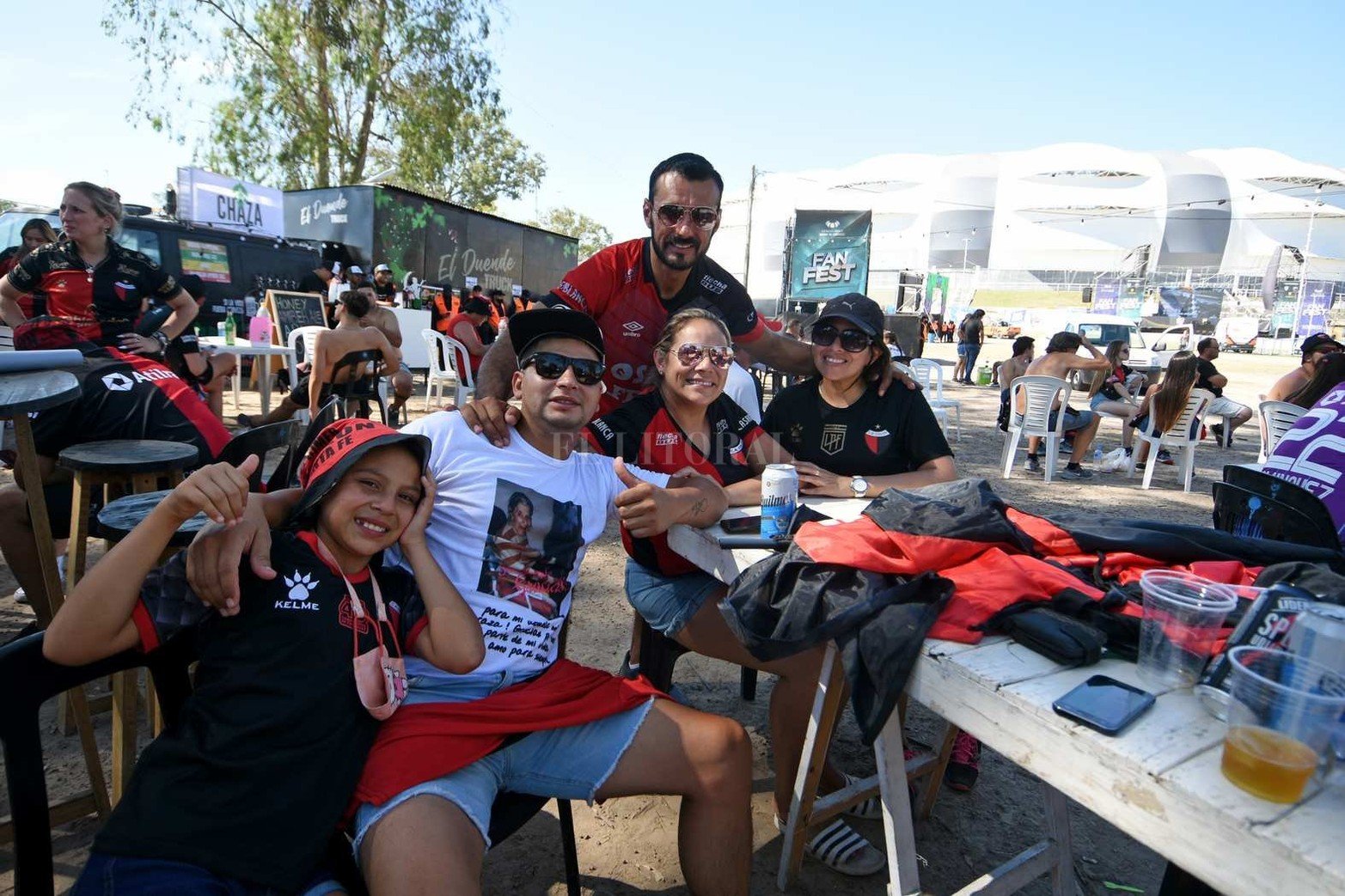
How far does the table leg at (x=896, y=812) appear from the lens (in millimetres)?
1803

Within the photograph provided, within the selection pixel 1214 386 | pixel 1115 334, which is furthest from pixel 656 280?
pixel 1115 334

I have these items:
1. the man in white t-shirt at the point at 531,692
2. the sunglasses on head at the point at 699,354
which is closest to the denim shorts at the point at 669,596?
the man in white t-shirt at the point at 531,692

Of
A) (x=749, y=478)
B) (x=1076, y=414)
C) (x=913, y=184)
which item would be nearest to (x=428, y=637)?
(x=749, y=478)

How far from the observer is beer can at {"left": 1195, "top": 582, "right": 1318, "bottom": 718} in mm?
1211

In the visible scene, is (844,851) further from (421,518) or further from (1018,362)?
(1018,362)

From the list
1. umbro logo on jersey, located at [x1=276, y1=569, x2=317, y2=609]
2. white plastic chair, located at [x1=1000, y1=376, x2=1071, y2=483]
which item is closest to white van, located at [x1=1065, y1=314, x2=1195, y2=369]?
white plastic chair, located at [x1=1000, y1=376, x2=1071, y2=483]

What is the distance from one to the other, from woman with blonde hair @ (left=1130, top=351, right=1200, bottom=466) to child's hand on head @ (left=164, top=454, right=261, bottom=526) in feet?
29.1

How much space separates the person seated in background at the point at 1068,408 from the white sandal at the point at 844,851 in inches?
279

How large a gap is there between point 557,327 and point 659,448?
23.9 inches

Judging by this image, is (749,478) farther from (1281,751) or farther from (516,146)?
(516,146)

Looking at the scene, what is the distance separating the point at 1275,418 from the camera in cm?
607

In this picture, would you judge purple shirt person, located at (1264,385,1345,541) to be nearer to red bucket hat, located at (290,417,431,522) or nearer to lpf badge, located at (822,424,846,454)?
lpf badge, located at (822,424,846,454)

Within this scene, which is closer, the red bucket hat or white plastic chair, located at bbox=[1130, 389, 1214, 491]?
the red bucket hat

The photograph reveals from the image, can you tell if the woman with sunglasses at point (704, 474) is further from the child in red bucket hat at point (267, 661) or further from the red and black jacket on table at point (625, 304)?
the child in red bucket hat at point (267, 661)
